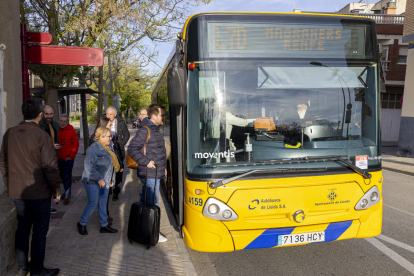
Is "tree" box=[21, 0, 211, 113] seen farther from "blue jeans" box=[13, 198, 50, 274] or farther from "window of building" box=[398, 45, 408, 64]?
"window of building" box=[398, 45, 408, 64]

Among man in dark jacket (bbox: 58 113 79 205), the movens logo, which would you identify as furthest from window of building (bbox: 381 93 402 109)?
the movens logo

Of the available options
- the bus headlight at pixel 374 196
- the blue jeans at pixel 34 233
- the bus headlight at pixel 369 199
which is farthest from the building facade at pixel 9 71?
the bus headlight at pixel 374 196

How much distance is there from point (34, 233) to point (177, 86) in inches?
85.5

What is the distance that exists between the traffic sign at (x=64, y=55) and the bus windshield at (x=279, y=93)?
1838 mm

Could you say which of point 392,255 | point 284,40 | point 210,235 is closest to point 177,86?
point 284,40

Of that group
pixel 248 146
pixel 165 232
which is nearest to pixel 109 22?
pixel 165 232

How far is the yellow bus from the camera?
3.84 meters

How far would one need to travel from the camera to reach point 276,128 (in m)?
4.01

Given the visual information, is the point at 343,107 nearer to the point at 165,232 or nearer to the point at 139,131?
the point at 139,131

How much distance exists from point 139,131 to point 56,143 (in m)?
2.37

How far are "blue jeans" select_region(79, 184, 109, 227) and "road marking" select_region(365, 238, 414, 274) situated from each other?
3.90m

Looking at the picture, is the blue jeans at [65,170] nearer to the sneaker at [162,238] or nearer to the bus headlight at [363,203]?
the sneaker at [162,238]

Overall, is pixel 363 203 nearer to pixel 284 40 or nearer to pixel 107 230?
pixel 284 40

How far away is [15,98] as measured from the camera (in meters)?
4.88
